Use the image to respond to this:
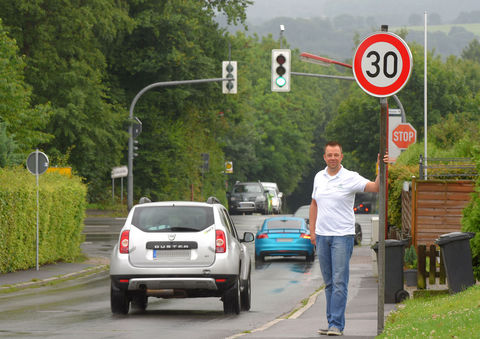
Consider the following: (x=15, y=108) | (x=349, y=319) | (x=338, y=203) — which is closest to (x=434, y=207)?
(x=349, y=319)

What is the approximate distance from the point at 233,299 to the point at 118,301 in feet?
5.27

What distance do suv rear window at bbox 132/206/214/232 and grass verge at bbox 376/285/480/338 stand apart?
307 cm

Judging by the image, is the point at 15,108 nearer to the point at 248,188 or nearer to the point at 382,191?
the point at 382,191

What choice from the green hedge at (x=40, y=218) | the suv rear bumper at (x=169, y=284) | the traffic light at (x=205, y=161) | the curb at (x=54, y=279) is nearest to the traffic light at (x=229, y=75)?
the green hedge at (x=40, y=218)

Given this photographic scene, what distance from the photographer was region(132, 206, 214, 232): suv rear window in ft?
47.5

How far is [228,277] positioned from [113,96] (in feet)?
128

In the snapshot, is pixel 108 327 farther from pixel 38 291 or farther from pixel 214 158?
pixel 214 158

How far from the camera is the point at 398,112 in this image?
31.1 meters

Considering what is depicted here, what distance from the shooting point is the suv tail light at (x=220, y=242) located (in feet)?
47.2

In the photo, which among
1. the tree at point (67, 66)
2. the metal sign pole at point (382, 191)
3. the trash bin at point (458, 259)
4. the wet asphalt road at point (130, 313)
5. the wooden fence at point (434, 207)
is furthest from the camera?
the tree at point (67, 66)

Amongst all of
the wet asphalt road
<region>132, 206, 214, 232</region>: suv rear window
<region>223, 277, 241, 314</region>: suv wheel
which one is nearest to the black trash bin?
the wet asphalt road

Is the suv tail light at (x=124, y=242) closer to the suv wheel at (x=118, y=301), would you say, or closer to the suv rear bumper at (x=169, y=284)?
the suv rear bumper at (x=169, y=284)

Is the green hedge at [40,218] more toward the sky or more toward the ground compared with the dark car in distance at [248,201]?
more toward the sky

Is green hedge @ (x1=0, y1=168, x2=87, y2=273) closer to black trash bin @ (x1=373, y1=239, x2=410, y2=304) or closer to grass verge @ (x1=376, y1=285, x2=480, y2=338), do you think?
black trash bin @ (x1=373, y1=239, x2=410, y2=304)
